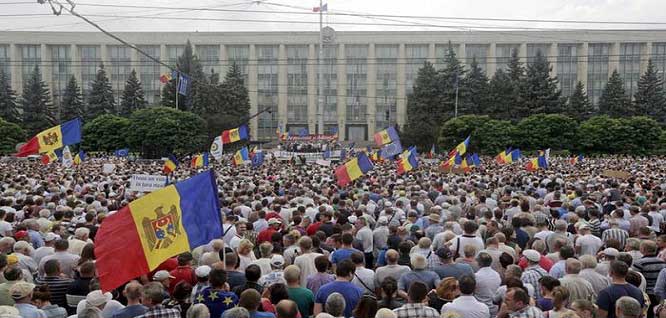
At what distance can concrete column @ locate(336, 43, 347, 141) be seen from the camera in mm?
88188

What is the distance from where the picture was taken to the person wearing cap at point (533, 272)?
6918 millimetres

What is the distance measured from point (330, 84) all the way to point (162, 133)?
40645 millimetres

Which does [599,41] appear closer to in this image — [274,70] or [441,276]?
[274,70]

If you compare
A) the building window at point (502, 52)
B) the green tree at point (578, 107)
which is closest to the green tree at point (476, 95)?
the green tree at point (578, 107)

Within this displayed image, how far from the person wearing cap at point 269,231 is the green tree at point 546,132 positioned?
155ft

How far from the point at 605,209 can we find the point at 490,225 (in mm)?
5455

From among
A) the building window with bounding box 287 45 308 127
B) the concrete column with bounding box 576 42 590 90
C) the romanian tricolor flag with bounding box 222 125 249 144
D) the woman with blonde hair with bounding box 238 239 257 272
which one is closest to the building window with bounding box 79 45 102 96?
the building window with bounding box 287 45 308 127

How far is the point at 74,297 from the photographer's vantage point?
6684mm

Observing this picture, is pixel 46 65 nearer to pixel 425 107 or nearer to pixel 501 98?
pixel 425 107

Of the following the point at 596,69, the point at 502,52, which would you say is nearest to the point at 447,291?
the point at 502,52

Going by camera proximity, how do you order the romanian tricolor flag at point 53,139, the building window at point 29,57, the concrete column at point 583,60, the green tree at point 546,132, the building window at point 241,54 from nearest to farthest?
the romanian tricolor flag at point 53,139
the green tree at point 546,132
the concrete column at point 583,60
the building window at point 29,57
the building window at point 241,54

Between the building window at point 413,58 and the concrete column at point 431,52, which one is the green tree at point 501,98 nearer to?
the concrete column at point 431,52

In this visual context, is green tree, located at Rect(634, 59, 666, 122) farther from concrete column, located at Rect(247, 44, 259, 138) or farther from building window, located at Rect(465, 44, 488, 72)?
concrete column, located at Rect(247, 44, 259, 138)

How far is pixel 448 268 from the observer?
720cm
